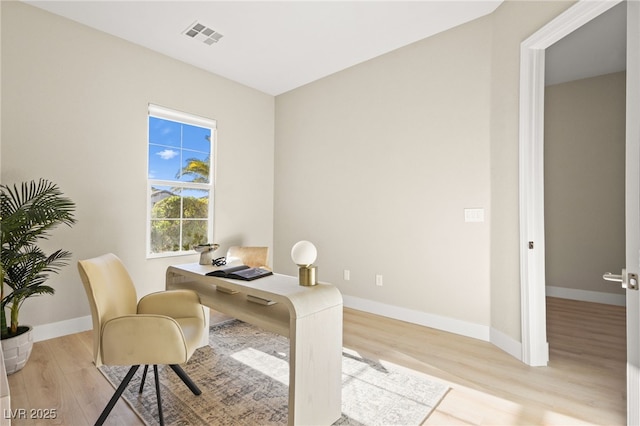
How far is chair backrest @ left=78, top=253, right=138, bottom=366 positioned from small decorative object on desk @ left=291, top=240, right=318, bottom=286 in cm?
99

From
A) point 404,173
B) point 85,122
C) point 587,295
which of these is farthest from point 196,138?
point 587,295

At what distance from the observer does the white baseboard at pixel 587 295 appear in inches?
150

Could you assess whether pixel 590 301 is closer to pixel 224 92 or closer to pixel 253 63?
pixel 253 63

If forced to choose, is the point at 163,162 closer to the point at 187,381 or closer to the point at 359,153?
the point at 359,153

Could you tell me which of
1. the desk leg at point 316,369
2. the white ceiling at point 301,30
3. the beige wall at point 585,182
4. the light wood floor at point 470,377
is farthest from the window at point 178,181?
the beige wall at point 585,182

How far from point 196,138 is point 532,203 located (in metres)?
3.51

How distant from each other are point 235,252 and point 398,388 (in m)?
2.45

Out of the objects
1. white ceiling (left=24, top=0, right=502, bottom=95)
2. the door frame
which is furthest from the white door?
white ceiling (left=24, top=0, right=502, bottom=95)

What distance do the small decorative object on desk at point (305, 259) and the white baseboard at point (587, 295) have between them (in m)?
4.18

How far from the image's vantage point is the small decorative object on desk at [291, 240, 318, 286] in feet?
5.42

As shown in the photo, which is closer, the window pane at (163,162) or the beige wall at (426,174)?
the beige wall at (426,174)

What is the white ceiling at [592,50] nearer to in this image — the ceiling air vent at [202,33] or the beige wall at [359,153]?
the beige wall at [359,153]

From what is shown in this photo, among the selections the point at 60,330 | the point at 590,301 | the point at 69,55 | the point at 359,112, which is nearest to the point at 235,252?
the point at 60,330

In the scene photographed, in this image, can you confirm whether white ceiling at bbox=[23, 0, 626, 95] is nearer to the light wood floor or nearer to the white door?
the white door
